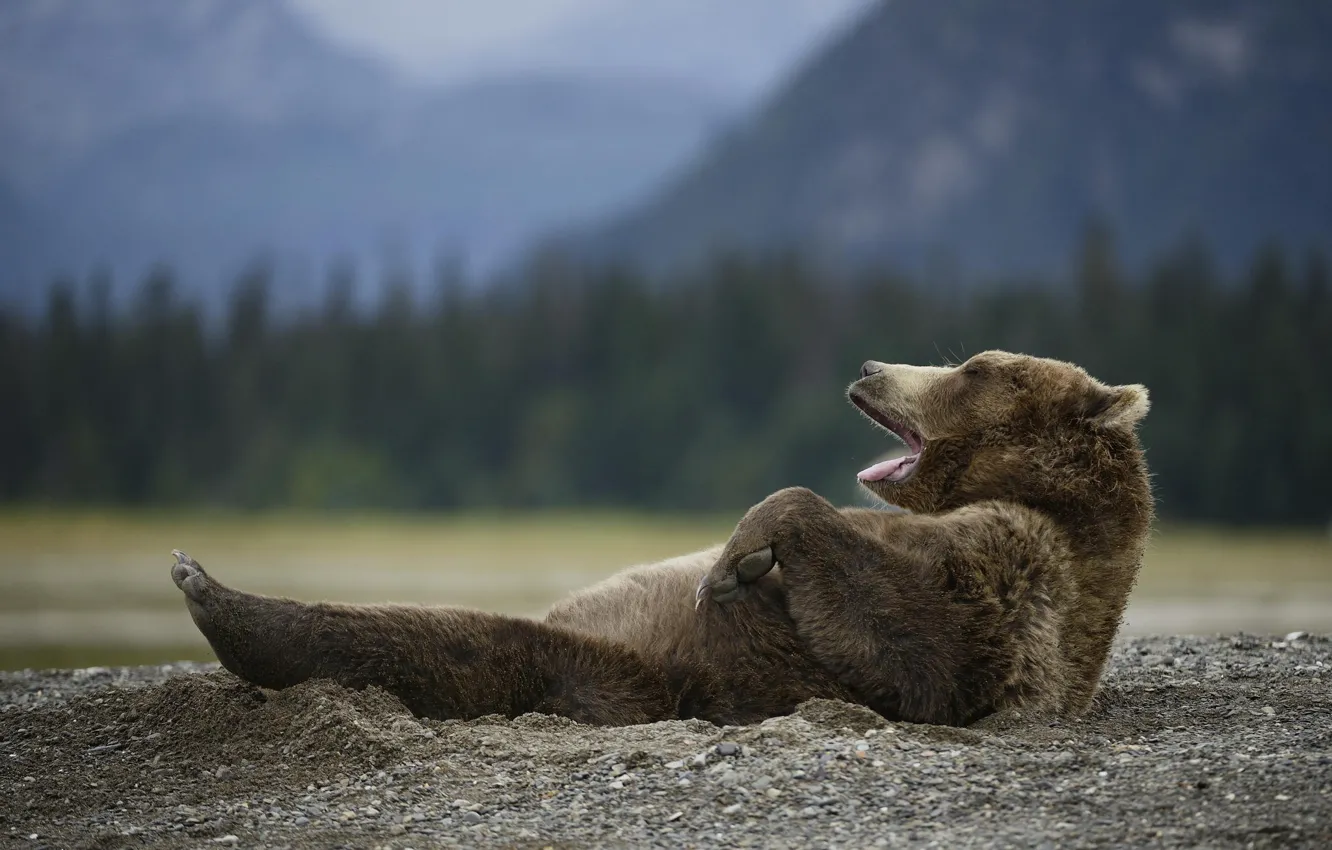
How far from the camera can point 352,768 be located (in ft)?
20.2

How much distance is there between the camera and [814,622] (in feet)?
20.8

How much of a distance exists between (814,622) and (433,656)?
1733 mm

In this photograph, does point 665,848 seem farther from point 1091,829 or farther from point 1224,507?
point 1224,507

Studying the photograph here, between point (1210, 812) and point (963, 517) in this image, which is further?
point (963, 517)

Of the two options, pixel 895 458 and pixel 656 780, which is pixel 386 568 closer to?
pixel 895 458

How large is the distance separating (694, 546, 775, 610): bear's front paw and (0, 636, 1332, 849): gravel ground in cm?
60

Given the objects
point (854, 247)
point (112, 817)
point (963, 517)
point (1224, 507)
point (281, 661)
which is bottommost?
point (1224, 507)

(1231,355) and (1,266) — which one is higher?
(1,266)

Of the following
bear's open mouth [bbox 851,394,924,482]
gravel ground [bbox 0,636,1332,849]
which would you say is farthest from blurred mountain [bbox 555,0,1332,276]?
gravel ground [bbox 0,636,1332,849]

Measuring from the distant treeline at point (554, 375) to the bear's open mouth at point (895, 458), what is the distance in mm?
65092

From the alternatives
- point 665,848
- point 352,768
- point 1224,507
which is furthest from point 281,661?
point 1224,507

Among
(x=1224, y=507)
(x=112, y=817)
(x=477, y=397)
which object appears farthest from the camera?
(x=477, y=397)

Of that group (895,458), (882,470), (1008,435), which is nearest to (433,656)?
(882,470)

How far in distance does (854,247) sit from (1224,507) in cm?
12285
